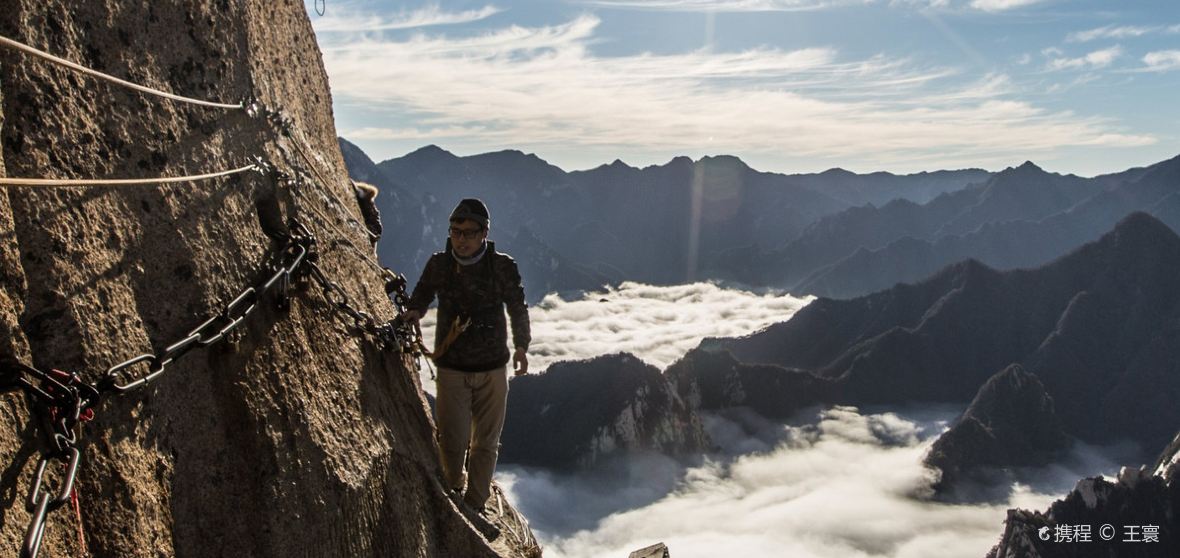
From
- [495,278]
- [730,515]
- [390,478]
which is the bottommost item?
[730,515]

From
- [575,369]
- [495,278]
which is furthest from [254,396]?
[575,369]

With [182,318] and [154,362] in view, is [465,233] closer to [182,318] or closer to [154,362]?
[182,318]

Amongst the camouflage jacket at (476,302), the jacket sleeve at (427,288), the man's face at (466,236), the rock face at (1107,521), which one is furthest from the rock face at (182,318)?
the rock face at (1107,521)

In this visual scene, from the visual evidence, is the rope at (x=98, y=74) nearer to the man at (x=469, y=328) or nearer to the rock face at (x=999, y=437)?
the man at (x=469, y=328)

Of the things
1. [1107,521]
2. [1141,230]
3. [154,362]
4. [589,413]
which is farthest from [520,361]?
[1141,230]

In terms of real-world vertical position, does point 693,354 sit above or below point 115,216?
below

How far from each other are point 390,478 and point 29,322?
304 cm

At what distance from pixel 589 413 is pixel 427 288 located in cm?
14563

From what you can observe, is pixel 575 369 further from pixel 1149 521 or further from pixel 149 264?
pixel 149 264

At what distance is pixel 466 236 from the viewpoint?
6.99 metres

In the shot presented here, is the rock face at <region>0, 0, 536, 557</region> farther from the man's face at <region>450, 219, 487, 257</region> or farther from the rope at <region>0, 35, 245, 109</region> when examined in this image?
the man's face at <region>450, 219, 487, 257</region>

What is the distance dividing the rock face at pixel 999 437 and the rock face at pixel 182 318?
6182 inches

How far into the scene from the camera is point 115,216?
420 cm

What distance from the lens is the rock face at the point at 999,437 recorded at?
469 ft
